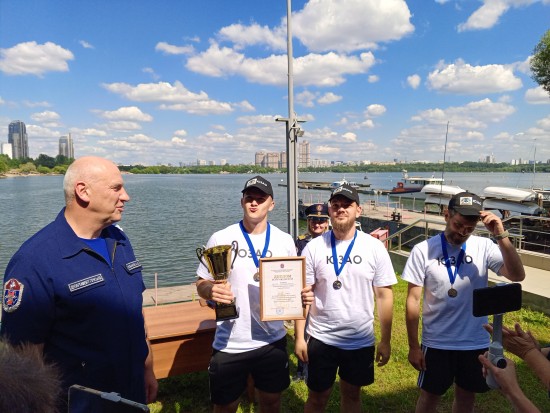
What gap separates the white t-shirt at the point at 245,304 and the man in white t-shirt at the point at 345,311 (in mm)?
332

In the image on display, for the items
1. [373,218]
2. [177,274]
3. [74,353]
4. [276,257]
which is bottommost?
[177,274]

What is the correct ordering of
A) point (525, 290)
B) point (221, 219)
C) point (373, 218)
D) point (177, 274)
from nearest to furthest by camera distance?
point (525, 290) → point (177, 274) → point (373, 218) → point (221, 219)

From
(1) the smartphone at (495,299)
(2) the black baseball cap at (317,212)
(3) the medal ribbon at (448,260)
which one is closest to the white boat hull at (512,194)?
(2) the black baseball cap at (317,212)

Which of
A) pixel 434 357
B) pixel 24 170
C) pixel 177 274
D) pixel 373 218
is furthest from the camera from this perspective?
pixel 24 170

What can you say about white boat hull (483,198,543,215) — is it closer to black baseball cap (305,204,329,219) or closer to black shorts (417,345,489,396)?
black baseball cap (305,204,329,219)

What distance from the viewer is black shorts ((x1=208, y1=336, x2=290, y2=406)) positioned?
273 centimetres

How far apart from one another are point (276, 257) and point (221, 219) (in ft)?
104

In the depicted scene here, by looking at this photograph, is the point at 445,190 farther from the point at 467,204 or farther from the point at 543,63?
the point at 467,204

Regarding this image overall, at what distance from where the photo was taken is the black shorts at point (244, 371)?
2727 mm

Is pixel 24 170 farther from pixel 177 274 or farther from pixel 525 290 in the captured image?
pixel 525 290

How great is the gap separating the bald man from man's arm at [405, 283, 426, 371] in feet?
7.06

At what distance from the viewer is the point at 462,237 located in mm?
2918

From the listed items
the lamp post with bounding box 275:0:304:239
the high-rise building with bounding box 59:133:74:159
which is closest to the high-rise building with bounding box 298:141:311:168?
the lamp post with bounding box 275:0:304:239

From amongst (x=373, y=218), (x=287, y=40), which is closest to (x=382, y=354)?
(x=287, y=40)
